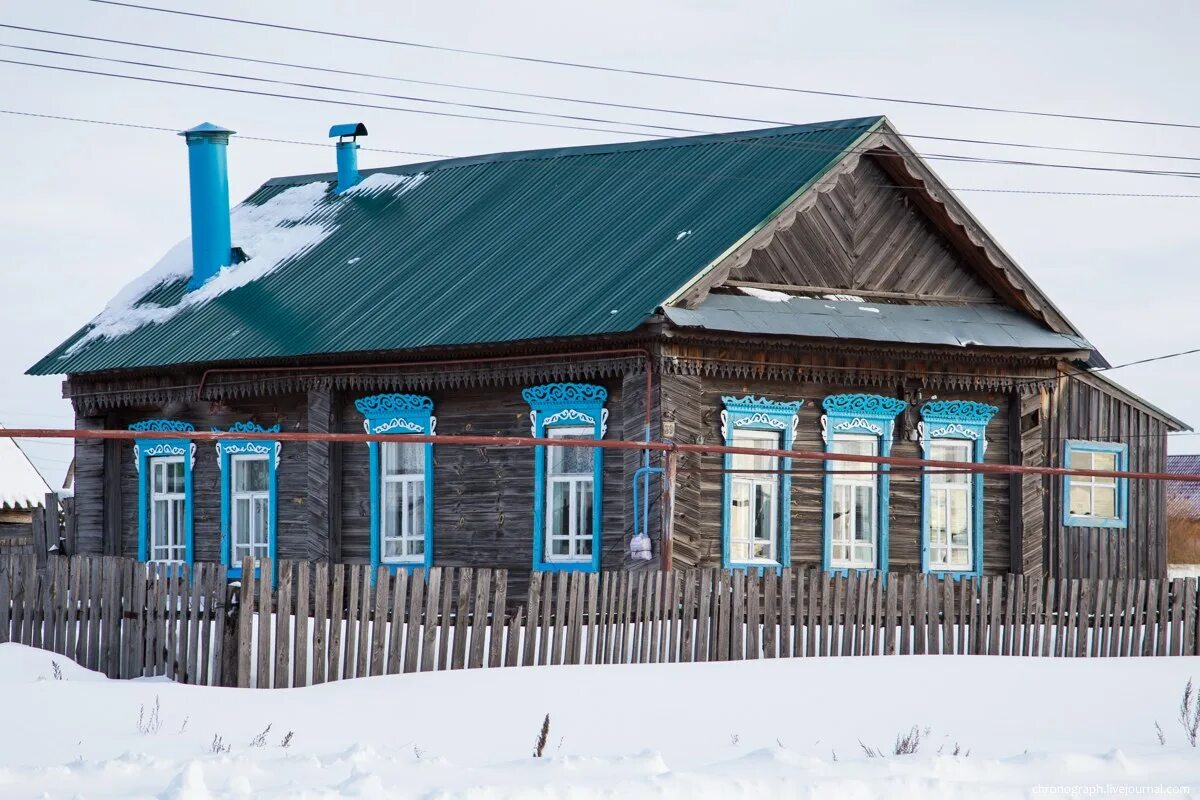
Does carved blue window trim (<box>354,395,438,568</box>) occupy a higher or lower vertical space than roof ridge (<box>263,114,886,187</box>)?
lower


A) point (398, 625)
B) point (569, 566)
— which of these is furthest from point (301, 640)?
point (569, 566)

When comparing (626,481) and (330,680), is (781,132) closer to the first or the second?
(626,481)

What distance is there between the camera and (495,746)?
39.5ft

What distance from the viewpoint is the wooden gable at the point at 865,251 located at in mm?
21156

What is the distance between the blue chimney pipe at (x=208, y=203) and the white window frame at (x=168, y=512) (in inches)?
116

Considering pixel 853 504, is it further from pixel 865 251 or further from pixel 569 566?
pixel 569 566

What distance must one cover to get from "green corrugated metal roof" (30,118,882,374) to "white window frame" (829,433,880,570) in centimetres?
307

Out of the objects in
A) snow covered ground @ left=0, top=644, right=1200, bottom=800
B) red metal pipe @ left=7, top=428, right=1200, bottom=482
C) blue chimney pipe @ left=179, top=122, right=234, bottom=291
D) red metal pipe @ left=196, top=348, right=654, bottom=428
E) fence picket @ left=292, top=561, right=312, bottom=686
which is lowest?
snow covered ground @ left=0, top=644, right=1200, bottom=800

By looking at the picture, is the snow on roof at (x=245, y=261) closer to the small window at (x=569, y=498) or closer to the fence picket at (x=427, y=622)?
the small window at (x=569, y=498)

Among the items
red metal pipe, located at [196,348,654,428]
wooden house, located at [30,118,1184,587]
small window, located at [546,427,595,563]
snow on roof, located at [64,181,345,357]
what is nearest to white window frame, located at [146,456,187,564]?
wooden house, located at [30,118,1184,587]

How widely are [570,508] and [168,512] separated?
7.70m

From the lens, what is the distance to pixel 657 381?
19578 millimetres

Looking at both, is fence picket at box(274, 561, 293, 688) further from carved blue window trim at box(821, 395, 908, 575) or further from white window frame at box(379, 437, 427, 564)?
carved blue window trim at box(821, 395, 908, 575)

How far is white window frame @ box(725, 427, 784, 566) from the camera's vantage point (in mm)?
20406
